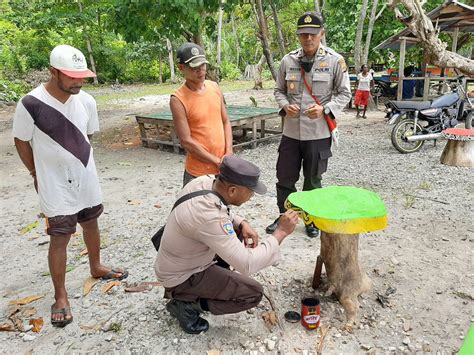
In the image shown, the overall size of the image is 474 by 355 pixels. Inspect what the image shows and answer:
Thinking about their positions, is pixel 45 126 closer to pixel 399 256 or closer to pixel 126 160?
pixel 399 256

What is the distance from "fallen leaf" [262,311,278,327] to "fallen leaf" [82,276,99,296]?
1517 mm

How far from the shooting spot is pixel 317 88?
11.9 ft

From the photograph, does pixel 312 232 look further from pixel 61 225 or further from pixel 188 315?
pixel 61 225

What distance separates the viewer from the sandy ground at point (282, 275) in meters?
2.65

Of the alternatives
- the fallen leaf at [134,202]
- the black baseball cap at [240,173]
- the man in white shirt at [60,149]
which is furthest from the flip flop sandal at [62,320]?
the fallen leaf at [134,202]

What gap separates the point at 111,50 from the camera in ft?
79.8

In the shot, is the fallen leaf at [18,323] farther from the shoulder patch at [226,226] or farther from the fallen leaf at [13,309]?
the shoulder patch at [226,226]

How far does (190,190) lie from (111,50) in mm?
24544

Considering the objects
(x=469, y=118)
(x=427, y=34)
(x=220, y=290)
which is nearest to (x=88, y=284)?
(x=220, y=290)

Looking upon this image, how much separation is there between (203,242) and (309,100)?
1981 mm

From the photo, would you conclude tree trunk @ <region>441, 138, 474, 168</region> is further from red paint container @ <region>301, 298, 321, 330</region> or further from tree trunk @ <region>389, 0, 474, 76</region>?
red paint container @ <region>301, 298, 321, 330</region>

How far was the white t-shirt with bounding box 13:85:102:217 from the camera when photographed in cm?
258

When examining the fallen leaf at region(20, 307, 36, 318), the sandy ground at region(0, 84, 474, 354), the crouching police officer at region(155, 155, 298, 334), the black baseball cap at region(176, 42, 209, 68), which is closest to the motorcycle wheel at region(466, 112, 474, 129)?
the sandy ground at region(0, 84, 474, 354)

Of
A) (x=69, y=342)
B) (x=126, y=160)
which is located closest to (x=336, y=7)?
(x=126, y=160)
